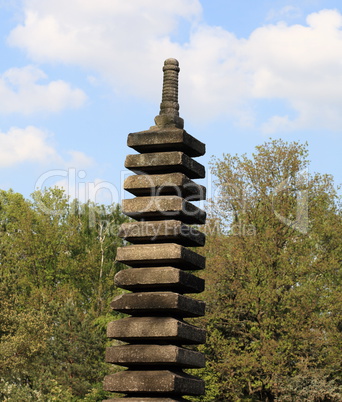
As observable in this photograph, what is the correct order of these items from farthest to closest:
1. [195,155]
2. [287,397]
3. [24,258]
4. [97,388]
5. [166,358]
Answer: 1. [24,258]
2. [97,388]
3. [287,397]
4. [195,155]
5. [166,358]

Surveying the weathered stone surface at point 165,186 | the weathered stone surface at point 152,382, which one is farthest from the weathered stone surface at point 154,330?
the weathered stone surface at point 165,186

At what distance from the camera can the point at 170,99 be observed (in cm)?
1277

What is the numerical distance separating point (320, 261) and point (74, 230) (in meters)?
28.2

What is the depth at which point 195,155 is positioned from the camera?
1282 cm

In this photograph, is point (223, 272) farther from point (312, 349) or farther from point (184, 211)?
point (184, 211)

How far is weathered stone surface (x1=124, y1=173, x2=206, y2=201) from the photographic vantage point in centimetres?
1212

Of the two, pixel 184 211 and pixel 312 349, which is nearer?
pixel 184 211

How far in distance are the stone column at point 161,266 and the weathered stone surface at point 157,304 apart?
0.02 m

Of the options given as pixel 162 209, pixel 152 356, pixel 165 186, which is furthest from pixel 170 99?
pixel 152 356

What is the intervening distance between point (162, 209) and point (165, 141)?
1.17 metres

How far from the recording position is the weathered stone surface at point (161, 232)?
1188cm

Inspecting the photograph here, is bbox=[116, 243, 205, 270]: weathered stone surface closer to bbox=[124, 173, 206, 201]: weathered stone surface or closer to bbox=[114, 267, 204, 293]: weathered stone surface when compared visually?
bbox=[114, 267, 204, 293]: weathered stone surface

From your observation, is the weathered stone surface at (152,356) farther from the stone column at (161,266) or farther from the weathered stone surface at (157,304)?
the weathered stone surface at (157,304)

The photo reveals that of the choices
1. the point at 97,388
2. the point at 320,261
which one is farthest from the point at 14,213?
the point at 320,261
